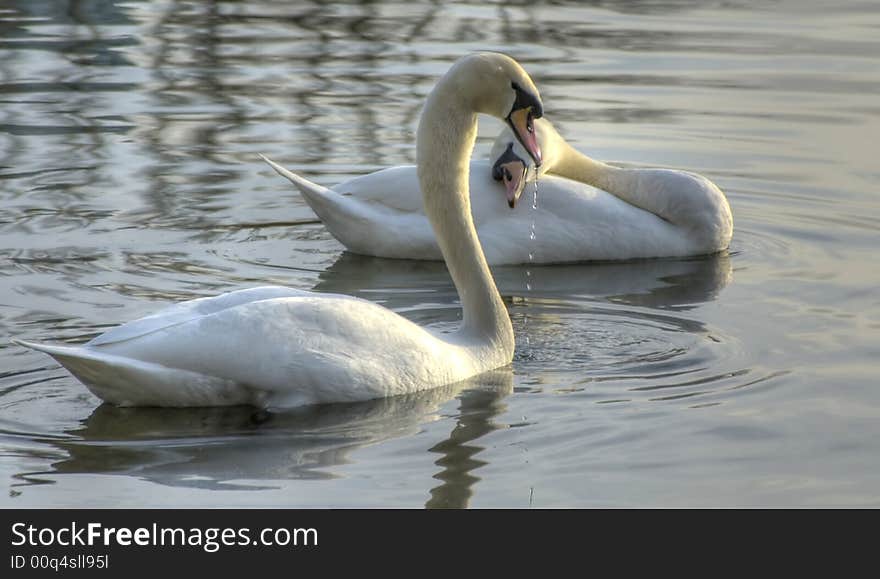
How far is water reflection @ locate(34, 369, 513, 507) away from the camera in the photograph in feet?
19.1

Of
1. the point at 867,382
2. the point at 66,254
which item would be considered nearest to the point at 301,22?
the point at 66,254

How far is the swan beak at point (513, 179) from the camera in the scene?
913 centimetres

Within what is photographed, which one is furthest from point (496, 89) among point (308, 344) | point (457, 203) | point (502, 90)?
point (308, 344)

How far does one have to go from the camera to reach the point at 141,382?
6.27 meters

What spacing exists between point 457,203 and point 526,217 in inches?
87.6

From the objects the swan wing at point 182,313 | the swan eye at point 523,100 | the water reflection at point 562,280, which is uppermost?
the swan eye at point 523,100

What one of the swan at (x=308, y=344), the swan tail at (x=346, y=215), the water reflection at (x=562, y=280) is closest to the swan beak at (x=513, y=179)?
the water reflection at (x=562, y=280)

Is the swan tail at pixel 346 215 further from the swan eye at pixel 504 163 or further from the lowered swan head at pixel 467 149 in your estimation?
the lowered swan head at pixel 467 149

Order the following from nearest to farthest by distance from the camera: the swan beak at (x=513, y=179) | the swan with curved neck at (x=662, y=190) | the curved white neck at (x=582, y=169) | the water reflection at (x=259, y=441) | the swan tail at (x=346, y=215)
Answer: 1. the water reflection at (x=259, y=441)
2. the swan beak at (x=513, y=179)
3. the swan tail at (x=346, y=215)
4. the swan with curved neck at (x=662, y=190)
5. the curved white neck at (x=582, y=169)

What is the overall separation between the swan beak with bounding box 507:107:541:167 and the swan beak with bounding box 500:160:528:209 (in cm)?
196

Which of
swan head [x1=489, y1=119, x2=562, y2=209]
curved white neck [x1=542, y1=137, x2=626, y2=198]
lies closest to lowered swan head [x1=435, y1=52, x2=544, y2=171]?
swan head [x1=489, y1=119, x2=562, y2=209]

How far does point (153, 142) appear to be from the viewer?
12.2m

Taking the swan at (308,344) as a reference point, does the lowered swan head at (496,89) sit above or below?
above

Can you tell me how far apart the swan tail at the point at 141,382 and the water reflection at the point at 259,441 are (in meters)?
0.05
